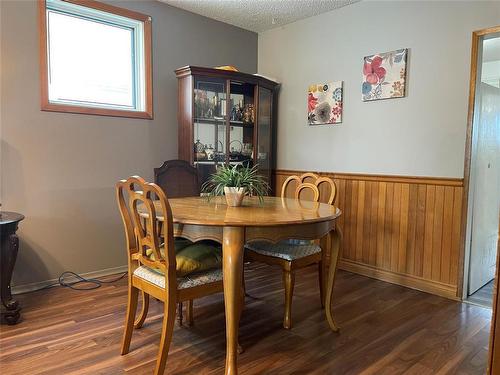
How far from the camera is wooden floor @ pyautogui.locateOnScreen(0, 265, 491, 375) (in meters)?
1.89

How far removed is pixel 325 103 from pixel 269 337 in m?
2.32

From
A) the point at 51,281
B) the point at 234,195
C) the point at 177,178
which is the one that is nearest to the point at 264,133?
the point at 177,178

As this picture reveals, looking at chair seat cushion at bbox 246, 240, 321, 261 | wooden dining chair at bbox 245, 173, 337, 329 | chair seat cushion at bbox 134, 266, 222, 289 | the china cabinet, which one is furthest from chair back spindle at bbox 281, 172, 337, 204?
chair seat cushion at bbox 134, 266, 222, 289

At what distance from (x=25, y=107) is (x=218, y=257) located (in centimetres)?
198

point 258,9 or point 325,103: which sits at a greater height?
point 258,9

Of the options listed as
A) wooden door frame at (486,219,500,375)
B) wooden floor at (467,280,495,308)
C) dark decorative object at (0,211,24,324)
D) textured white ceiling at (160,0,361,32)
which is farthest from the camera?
textured white ceiling at (160,0,361,32)

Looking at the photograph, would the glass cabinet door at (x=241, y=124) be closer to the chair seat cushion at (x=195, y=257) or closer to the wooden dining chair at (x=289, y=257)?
the wooden dining chair at (x=289, y=257)

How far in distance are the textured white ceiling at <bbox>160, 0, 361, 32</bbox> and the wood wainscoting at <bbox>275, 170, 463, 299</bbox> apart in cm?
158

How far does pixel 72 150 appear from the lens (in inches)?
119

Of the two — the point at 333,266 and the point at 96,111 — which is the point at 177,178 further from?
the point at 333,266

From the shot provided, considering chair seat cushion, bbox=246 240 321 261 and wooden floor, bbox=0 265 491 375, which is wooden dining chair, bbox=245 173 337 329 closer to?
chair seat cushion, bbox=246 240 321 261

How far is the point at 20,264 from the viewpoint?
283 cm

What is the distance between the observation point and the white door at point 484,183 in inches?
112

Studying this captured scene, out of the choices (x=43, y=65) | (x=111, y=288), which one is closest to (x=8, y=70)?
(x=43, y=65)
